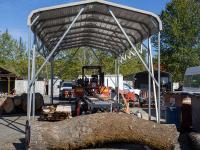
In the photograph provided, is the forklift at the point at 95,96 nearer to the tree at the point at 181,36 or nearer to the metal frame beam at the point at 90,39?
the metal frame beam at the point at 90,39

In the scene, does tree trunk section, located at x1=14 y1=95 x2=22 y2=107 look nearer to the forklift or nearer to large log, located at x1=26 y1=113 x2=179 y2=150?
the forklift

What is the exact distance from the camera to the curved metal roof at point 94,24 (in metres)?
15.4

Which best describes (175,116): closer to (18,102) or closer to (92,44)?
(92,44)

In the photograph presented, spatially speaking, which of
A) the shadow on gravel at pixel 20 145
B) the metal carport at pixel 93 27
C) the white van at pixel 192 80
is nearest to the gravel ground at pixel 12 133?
the shadow on gravel at pixel 20 145

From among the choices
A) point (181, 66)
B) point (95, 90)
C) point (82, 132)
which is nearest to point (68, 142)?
point (82, 132)

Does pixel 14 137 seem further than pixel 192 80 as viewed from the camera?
No

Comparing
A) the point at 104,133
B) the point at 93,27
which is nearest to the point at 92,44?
the point at 93,27

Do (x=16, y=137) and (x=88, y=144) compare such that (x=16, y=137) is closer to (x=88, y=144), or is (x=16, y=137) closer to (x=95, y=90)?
(x=88, y=144)

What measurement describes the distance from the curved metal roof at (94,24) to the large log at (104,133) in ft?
15.1

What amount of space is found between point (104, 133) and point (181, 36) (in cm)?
3385

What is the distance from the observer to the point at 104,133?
11.7m

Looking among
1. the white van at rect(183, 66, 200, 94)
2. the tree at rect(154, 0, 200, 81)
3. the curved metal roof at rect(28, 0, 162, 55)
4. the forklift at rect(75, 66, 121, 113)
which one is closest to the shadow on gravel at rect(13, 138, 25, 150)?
the curved metal roof at rect(28, 0, 162, 55)

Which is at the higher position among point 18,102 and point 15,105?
point 18,102

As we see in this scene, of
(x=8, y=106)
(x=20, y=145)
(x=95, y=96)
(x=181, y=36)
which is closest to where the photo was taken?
(x=20, y=145)
